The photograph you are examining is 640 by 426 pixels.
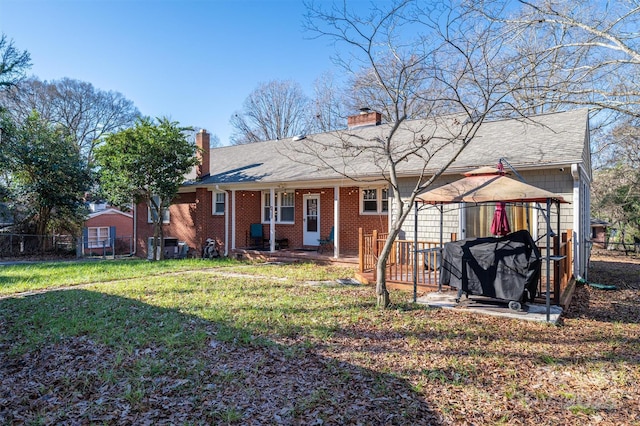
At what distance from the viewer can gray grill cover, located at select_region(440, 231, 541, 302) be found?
6.07m

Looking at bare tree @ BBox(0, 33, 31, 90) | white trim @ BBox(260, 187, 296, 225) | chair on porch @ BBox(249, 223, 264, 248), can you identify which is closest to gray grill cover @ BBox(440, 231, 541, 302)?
white trim @ BBox(260, 187, 296, 225)

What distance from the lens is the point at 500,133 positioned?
11.5m

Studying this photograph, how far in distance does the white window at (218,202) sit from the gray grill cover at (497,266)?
36.7 feet

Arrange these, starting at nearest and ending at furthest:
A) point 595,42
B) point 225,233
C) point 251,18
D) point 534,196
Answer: point 534,196, point 595,42, point 251,18, point 225,233

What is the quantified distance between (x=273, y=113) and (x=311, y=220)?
70.9 ft

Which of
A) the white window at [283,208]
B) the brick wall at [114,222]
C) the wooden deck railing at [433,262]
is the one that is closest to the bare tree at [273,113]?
the brick wall at [114,222]

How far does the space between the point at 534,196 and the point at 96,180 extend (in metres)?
20.1

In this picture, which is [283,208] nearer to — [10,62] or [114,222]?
[10,62]

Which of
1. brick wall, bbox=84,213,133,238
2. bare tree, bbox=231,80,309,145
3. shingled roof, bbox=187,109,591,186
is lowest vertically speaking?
brick wall, bbox=84,213,133,238

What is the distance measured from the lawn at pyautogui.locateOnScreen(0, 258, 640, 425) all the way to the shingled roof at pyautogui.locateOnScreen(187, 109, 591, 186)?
298 cm

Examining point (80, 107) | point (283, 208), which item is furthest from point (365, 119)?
point (80, 107)

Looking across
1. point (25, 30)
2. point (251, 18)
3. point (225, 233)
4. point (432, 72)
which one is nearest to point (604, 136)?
point (432, 72)

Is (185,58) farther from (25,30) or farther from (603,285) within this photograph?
(603,285)

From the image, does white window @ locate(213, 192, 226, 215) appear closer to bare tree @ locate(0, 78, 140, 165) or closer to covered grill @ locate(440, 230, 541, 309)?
covered grill @ locate(440, 230, 541, 309)
